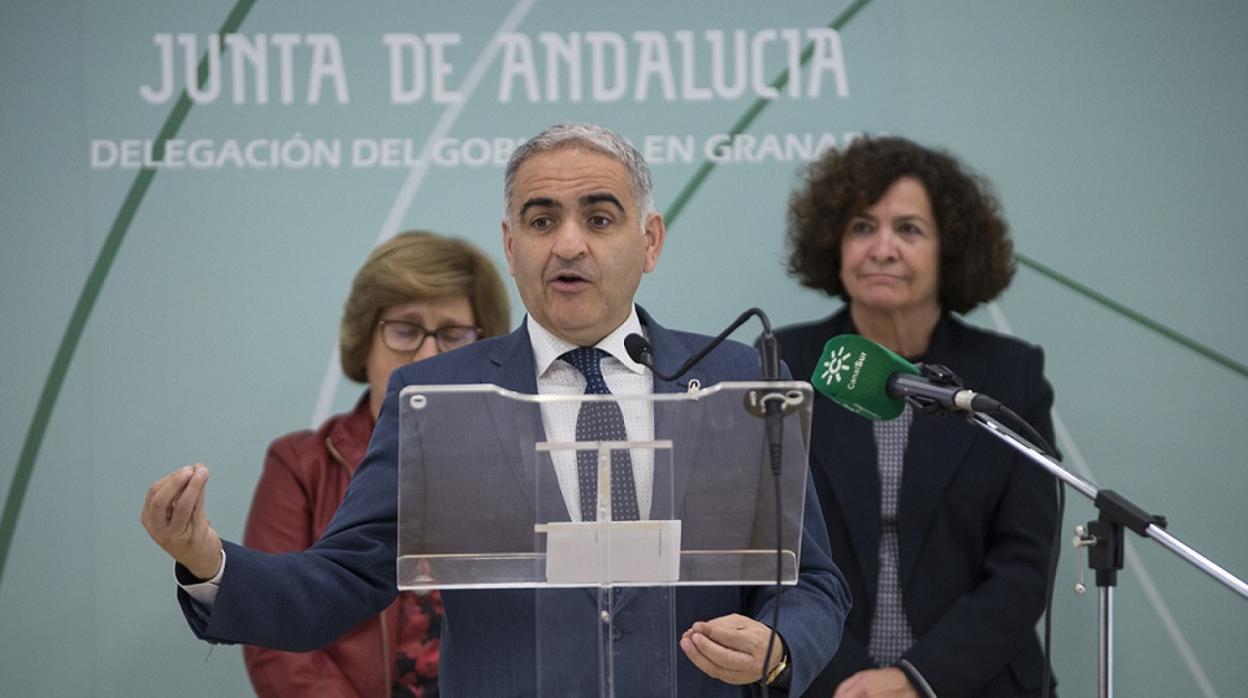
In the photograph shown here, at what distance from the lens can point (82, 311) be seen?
4.16m

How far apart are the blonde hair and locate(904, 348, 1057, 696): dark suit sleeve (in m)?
1.37

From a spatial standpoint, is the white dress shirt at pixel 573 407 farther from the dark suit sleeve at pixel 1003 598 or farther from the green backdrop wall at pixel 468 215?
the green backdrop wall at pixel 468 215

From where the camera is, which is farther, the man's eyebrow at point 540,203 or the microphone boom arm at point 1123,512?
the man's eyebrow at point 540,203

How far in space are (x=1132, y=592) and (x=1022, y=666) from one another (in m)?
0.79

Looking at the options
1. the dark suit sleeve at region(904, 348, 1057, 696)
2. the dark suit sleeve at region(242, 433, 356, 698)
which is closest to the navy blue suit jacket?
the dark suit sleeve at region(904, 348, 1057, 696)

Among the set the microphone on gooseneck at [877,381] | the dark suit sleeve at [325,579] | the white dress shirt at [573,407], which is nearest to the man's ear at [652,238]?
the white dress shirt at [573,407]

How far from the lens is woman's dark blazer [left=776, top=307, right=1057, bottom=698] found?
3.51 m

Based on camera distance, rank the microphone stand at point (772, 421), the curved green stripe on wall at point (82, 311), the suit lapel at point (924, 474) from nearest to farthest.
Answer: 1. the microphone stand at point (772, 421)
2. the suit lapel at point (924, 474)
3. the curved green stripe on wall at point (82, 311)

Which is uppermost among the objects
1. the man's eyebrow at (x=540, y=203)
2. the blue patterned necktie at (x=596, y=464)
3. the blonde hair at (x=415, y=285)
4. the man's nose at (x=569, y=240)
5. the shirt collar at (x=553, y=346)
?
the blonde hair at (x=415, y=285)

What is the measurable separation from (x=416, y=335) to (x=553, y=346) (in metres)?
1.40

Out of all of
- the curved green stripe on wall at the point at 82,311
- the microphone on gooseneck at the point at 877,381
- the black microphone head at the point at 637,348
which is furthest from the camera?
the curved green stripe on wall at the point at 82,311

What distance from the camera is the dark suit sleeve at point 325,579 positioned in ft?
7.09

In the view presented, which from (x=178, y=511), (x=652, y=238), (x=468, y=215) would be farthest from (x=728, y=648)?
(x=468, y=215)

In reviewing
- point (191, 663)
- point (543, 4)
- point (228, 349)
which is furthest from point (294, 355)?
point (543, 4)
